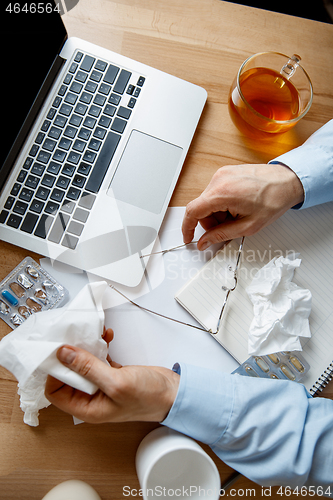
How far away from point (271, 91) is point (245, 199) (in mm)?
242

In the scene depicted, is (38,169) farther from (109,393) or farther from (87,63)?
(109,393)

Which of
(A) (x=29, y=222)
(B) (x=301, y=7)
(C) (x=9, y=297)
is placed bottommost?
(C) (x=9, y=297)

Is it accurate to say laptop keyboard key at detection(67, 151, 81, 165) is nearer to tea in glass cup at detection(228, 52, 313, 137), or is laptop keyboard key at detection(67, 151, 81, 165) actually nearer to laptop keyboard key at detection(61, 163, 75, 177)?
laptop keyboard key at detection(61, 163, 75, 177)

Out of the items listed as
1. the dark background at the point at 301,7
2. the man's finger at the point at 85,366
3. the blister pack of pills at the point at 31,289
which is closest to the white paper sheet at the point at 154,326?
the blister pack of pills at the point at 31,289

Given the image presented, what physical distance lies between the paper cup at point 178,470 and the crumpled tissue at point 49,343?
Result: 0.14 m

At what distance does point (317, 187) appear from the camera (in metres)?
0.61

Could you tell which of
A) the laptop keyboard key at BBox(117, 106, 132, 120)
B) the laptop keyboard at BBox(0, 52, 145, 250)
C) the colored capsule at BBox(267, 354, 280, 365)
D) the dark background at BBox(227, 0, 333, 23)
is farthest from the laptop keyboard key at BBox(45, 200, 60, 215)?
the dark background at BBox(227, 0, 333, 23)

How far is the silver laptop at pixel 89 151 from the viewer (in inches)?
22.9

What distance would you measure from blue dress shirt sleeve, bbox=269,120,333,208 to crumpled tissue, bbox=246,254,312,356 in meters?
0.13

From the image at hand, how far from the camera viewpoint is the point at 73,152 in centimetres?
61

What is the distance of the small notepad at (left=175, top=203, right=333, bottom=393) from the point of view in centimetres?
61

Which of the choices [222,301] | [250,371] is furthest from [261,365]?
[222,301]

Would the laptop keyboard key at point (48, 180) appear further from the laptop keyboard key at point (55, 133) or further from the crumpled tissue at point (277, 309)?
the crumpled tissue at point (277, 309)

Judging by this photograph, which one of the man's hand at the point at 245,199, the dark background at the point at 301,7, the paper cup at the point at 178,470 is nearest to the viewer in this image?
the paper cup at the point at 178,470
